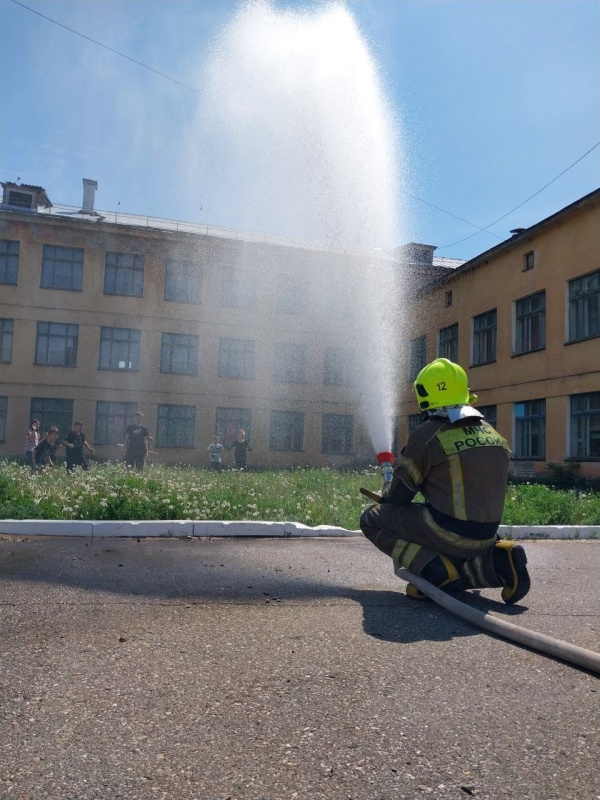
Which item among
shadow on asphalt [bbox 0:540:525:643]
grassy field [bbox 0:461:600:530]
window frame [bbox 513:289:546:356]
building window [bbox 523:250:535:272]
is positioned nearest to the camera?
shadow on asphalt [bbox 0:540:525:643]

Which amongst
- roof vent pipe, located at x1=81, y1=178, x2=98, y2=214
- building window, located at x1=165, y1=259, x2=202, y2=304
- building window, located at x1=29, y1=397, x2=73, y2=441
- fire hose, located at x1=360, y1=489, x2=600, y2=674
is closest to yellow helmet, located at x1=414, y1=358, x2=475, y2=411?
fire hose, located at x1=360, y1=489, x2=600, y2=674

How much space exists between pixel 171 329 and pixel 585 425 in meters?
20.0

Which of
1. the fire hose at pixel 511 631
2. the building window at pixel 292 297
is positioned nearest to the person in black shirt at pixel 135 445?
the fire hose at pixel 511 631

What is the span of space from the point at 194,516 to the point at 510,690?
5956mm

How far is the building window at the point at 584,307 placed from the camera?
66.0 feet

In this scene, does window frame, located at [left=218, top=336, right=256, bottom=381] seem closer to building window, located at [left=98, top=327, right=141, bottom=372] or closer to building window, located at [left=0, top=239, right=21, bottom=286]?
building window, located at [left=98, top=327, right=141, bottom=372]

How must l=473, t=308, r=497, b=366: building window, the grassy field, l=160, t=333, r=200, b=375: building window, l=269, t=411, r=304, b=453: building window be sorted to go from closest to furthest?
the grassy field
l=473, t=308, r=497, b=366: building window
l=160, t=333, r=200, b=375: building window
l=269, t=411, r=304, b=453: building window

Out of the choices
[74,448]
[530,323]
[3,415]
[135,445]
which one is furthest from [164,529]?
[3,415]

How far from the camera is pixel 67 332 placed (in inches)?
1282

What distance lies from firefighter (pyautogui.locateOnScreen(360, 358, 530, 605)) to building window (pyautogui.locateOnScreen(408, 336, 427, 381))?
27009 mm

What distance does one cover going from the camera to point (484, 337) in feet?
87.4

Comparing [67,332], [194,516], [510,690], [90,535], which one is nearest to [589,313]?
[194,516]

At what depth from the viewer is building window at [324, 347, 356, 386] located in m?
35.2

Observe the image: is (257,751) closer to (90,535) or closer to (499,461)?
(499,461)
